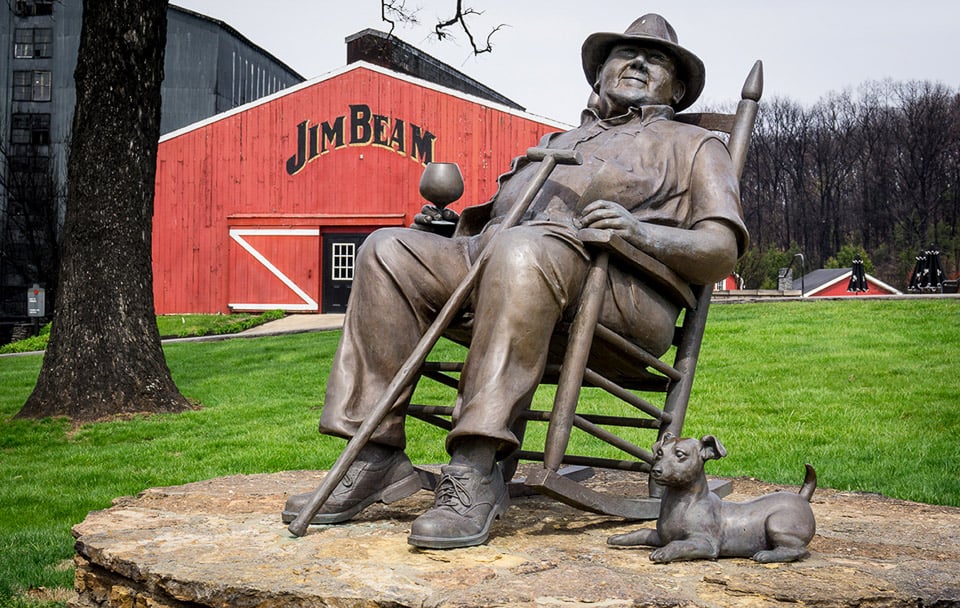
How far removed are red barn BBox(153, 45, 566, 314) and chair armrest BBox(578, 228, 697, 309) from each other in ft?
61.0

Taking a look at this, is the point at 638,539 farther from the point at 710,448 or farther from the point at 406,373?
the point at 406,373

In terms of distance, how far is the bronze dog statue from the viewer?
285 cm

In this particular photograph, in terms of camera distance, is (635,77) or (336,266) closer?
(635,77)

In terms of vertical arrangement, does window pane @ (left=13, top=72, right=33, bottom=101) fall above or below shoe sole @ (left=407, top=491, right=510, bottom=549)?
above

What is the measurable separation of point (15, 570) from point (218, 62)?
28.5 metres

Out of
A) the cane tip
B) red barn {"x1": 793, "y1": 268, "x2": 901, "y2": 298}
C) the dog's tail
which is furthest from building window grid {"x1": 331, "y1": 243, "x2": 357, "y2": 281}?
the dog's tail

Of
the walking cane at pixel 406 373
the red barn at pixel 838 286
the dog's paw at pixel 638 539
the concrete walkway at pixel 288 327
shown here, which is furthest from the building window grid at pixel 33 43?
the dog's paw at pixel 638 539

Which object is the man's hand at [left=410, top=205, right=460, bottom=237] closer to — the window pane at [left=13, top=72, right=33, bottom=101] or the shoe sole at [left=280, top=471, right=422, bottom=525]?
the shoe sole at [left=280, top=471, right=422, bottom=525]

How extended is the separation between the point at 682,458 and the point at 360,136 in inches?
817

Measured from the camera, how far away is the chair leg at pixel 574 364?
298 centimetres

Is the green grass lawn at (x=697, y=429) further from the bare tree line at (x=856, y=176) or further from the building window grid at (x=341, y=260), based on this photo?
the bare tree line at (x=856, y=176)

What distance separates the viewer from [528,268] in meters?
3.00

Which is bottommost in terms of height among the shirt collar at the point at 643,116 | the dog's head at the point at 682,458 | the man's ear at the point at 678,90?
the dog's head at the point at 682,458

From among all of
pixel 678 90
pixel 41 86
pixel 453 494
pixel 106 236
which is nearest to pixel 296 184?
pixel 106 236
